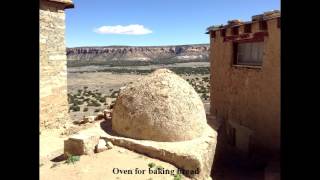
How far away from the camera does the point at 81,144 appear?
8.07m

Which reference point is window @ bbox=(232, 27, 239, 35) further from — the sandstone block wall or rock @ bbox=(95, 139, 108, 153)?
rock @ bbox=(95, 139, 108, 153)

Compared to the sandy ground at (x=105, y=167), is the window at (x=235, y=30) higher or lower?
higher

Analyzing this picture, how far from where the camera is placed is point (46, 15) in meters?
12.7

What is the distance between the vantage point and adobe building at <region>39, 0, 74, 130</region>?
41.5ft

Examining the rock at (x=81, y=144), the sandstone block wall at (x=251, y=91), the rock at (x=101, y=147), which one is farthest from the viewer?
the sandstone block wall at (x=251, y=91)

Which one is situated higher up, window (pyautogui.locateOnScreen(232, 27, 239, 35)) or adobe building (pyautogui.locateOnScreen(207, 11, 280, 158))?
window (pyautogui.locateOnScreen(232, 27, 239, 35))

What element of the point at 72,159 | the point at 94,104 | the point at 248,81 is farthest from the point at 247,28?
the point at 94,104

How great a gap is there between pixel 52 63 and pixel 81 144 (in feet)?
19.6

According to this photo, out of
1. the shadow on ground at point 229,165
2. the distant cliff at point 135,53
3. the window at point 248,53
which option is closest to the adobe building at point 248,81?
the window at point 248,53

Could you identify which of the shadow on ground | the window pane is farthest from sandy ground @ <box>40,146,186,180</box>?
the window pane

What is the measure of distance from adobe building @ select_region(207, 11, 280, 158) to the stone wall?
19.5 feet

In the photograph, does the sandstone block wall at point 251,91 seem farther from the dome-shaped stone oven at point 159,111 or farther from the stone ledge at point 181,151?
the stone ledge at point 181,151

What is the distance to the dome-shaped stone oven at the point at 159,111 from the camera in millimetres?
8742

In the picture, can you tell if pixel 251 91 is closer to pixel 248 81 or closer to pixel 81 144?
pixel 248 81
